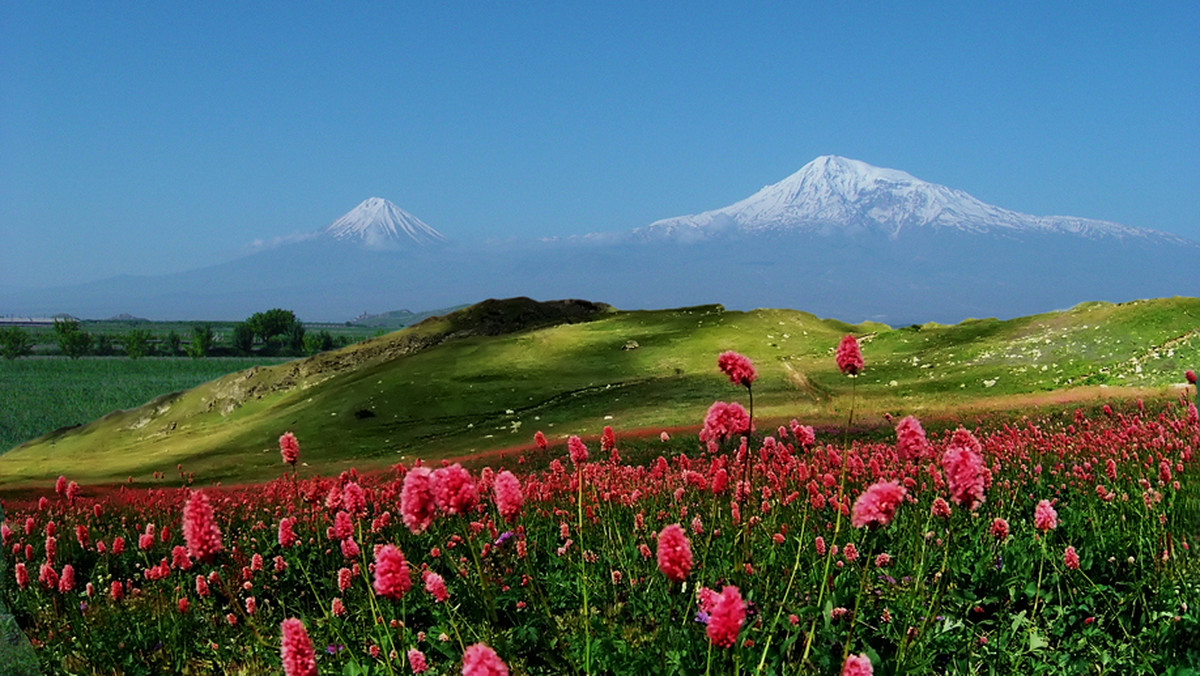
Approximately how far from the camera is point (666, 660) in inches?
119

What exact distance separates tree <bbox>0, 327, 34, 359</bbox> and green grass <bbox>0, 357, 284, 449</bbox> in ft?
0.76

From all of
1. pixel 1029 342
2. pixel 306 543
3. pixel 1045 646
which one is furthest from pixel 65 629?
pixel 1029 342

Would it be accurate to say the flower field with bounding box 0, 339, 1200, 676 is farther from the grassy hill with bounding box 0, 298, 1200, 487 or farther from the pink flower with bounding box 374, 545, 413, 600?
the grassy hill with bounding box 0, 298, 1200, 487

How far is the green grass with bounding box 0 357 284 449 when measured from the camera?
6520 mm

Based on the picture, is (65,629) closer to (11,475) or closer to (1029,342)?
(11,475)

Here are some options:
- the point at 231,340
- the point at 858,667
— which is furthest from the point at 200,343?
the point at 858,667

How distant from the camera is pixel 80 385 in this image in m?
7.65

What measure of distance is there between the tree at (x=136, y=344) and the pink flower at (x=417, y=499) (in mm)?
8473

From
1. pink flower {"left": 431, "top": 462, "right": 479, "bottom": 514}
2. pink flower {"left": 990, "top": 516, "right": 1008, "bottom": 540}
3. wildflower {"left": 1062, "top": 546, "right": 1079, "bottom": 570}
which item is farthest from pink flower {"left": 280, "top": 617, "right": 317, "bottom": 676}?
wildflower {"left": 1062, "top": 546, "right": 1079, "bottom": 570}

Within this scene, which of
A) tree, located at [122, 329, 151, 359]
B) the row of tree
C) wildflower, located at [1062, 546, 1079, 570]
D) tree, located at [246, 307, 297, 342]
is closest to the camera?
wildflower, located at [1062, 546, 1079, 570]

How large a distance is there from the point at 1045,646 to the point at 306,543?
473 cm

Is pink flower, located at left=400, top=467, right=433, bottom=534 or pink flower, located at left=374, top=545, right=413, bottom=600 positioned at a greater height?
pink flower, located at left=400, top=467, right=433, bottom=534

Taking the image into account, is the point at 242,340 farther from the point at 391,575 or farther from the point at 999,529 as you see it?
the point at 999,529

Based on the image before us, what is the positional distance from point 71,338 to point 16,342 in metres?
0.78
